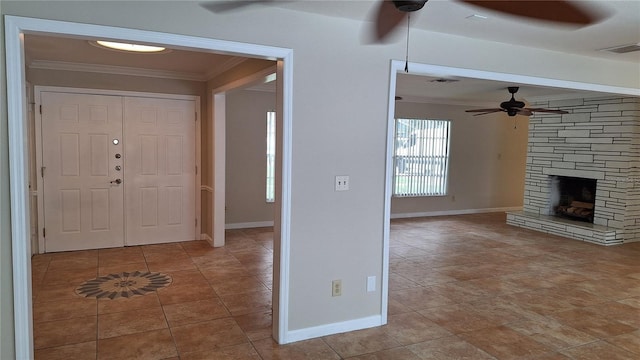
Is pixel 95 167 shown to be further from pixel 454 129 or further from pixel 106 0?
pixel 454 129

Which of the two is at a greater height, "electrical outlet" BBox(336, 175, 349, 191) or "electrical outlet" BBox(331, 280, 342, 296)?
"electrical outlet" BBox(336, 175, 349, 191)

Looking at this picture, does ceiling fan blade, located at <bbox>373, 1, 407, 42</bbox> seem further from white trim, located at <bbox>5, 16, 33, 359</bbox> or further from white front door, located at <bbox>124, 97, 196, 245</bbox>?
white front door, located at <bbox>124, 97, 196, 245</bbox>

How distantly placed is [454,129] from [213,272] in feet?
20.1

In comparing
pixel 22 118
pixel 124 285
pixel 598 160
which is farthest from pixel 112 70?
pixel 598 160

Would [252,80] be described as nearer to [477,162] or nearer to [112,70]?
[112,70]

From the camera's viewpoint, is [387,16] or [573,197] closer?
[387,16]

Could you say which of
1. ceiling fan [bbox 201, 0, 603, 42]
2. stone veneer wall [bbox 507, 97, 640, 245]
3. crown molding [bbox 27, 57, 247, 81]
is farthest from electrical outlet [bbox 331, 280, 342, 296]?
stone veneer wall [bbox 507, 97, 640, 245]

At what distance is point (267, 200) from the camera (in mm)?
7363

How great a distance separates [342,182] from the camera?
10.5 ft

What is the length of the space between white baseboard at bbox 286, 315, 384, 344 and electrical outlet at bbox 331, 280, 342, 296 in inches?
9.5

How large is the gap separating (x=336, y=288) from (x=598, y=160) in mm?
5834

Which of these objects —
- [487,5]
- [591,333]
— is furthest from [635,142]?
[487,5]

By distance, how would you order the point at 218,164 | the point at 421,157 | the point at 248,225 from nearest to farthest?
the point at 218,164 < the point at 248,225 < the point at 421,157

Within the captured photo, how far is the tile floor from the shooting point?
3037 millimetres
